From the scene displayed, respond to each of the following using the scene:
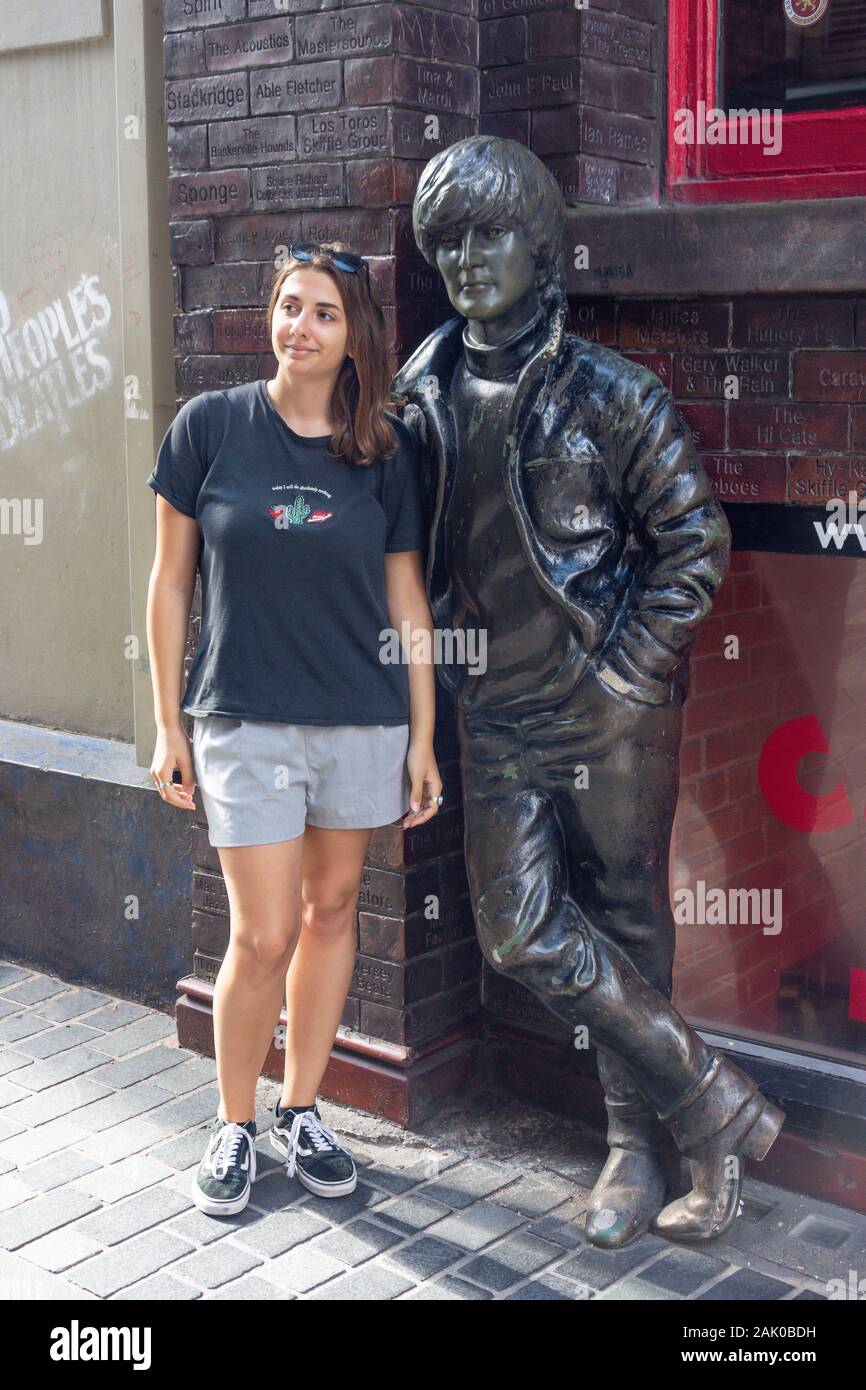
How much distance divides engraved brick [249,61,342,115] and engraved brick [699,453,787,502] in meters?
1.34

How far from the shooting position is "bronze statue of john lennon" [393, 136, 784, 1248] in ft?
11.9

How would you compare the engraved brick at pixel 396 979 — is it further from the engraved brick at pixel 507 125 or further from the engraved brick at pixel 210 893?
the engraved brick at pixel 507 125

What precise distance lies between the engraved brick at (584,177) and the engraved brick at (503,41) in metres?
0.29

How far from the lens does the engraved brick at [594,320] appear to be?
4102mm

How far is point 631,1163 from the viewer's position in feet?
13.1

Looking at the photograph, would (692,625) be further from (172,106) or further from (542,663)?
(172,106)

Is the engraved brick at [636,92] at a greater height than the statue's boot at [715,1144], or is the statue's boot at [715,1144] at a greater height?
the engraved brick at [636,92]

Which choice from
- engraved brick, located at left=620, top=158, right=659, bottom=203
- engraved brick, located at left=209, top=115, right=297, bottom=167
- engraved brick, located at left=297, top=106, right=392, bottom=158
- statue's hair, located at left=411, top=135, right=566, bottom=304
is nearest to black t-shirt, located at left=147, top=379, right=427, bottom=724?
statue's hair, located at left=411, top=135, right=566, bottom=304

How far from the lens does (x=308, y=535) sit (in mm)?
3709

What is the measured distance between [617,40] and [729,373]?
94cm

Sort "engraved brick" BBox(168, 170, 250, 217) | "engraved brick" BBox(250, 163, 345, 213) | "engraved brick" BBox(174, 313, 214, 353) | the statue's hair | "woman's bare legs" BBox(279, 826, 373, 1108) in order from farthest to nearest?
"engraved brick" BBox(174, 313, 214, 353) < "engraved brick" BBox(168, 170, 250, 217) < "engraved brick" BBox(250, 163, 345, 213) < "woman's bare legs" BBox(279, 826, 373, 1108) < the statue's hair

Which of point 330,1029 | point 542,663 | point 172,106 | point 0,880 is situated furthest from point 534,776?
point 0,880

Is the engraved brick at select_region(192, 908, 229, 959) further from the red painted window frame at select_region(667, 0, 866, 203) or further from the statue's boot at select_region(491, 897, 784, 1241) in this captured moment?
the red painted window frame at select_region(667, 0, 866, 203)

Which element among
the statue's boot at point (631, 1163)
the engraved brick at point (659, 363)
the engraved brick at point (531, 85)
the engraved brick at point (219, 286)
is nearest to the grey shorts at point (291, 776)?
the statue's boot at point (631, 1163)
